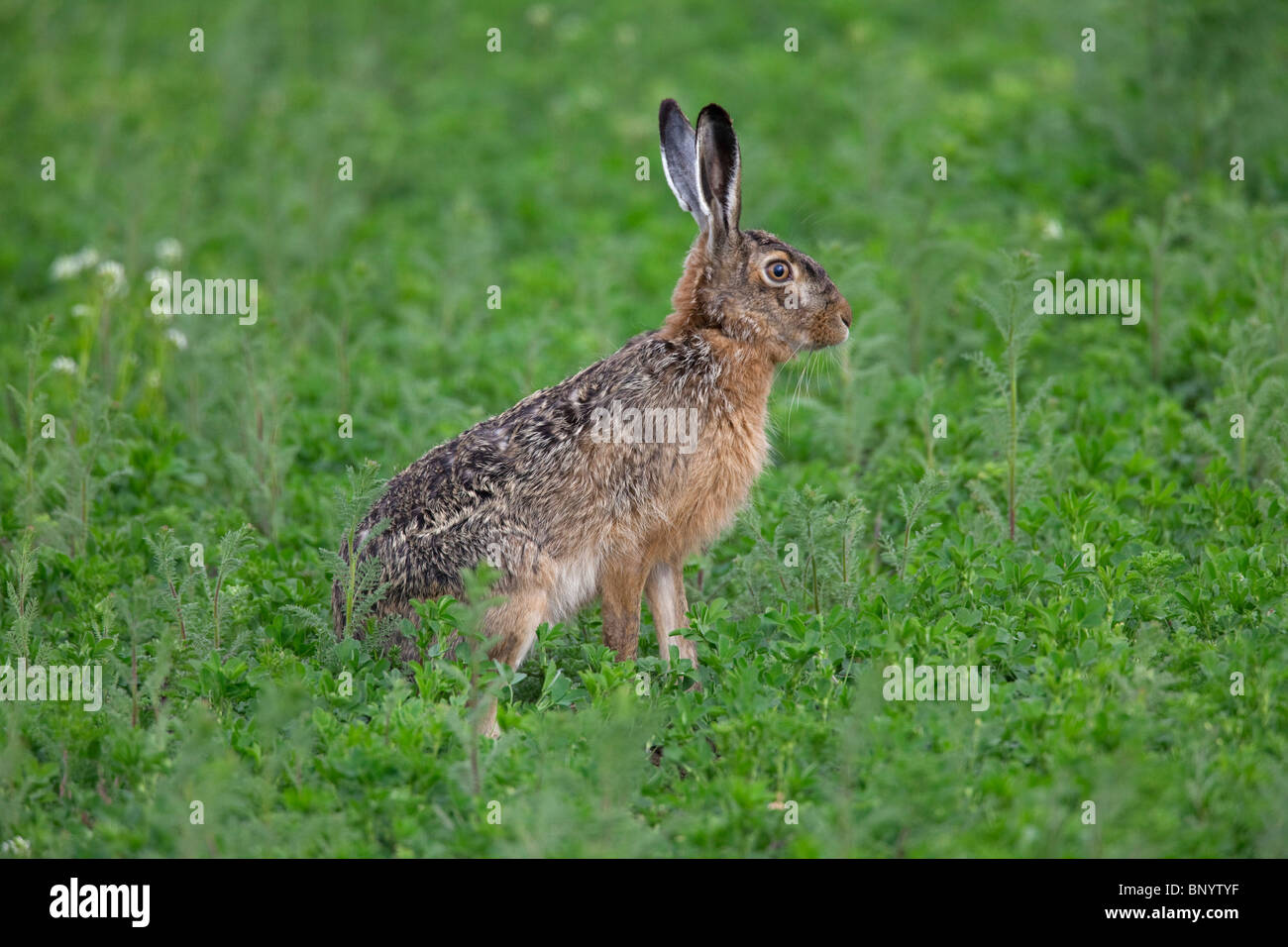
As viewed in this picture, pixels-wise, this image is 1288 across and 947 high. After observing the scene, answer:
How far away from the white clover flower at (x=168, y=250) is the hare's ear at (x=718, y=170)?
4897 millimetres

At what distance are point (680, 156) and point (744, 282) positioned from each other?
2.61 ft

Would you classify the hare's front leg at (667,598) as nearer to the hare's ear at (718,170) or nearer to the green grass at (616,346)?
the green grass at (616,346)

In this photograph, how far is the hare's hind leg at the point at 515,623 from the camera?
6.48 m

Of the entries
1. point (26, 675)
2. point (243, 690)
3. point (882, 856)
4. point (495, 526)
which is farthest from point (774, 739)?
point (26, 675)

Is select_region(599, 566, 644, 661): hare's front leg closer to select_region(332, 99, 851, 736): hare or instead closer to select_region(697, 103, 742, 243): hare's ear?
select_region(332, 99, 851, 736): hare

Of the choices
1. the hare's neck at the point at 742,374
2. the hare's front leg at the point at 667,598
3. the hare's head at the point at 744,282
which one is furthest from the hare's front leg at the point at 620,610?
the hare's head at the point at 744,282

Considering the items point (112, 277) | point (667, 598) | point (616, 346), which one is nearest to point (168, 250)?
point (112, 277)

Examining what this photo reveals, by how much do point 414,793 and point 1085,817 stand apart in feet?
8.41

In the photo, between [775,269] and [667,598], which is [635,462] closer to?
[667,598]

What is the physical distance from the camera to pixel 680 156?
7.59m

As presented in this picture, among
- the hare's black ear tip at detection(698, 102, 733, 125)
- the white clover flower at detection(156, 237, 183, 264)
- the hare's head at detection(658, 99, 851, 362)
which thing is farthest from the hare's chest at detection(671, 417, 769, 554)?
the white clover flower at detection(156, 237, 183, 264)

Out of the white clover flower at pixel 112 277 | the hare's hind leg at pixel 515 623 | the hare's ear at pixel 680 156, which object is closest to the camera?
the hare's hind leg at pixel 515 623

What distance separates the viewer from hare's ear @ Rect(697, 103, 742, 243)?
702 centimetres

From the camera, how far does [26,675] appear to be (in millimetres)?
6438
